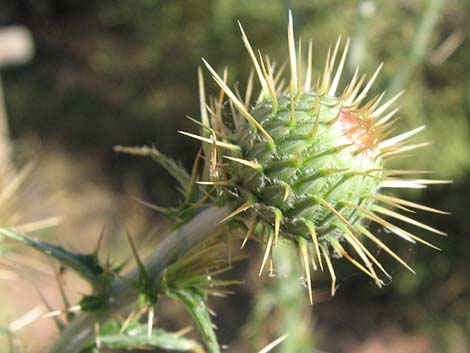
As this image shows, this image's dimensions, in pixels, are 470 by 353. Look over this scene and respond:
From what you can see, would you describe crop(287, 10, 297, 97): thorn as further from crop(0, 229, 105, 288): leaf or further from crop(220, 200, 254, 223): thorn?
crop(0, 229, 105, 288): leaf

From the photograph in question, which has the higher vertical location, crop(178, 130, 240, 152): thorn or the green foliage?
crop(178, 130, 240, 152): thorn

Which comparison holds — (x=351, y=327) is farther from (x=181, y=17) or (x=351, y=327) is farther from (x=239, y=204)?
(x=239, y=204)

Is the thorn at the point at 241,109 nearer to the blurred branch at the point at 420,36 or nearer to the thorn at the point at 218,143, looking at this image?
the thorn at the point at 218,143

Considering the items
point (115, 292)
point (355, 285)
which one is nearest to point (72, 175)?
point (355, 285)

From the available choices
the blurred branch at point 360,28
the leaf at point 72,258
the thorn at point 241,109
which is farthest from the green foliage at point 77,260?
the blurred branch at point 360,28

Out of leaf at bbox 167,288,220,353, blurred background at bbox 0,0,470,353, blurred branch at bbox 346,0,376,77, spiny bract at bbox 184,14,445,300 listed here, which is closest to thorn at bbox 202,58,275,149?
spiny bract at bbox 184,14,445,300
